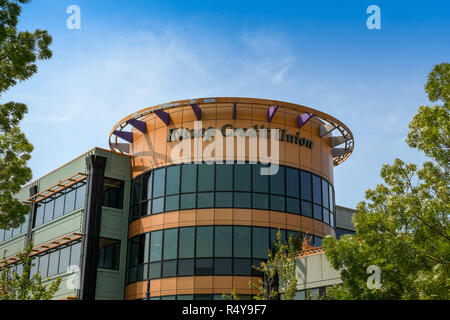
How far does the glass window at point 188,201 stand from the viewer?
31469 millimetres

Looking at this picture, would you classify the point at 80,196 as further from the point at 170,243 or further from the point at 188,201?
the point at 188,201

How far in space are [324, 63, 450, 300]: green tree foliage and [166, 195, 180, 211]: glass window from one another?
50.9 ft

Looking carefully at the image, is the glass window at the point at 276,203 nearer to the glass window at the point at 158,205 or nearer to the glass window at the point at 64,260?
the glass window at the point at 158,205

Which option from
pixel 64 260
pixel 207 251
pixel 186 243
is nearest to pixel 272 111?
pixel 207 251

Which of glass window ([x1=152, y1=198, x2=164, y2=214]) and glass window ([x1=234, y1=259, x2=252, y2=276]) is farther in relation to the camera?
glass window ([x1=152, y1=198, x2=164, y2=214])

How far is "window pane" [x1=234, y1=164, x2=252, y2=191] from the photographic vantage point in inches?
1240

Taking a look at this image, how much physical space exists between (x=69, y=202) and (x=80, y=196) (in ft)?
4.90

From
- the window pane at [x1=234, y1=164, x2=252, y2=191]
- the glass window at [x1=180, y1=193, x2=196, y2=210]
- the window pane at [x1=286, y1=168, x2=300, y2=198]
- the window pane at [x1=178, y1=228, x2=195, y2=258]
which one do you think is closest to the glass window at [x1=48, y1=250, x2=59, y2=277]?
the window pane at [x1=178, y1=228, x2=195, y2=258]

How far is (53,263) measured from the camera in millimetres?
35688

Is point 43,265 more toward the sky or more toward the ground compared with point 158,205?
more toward the ground

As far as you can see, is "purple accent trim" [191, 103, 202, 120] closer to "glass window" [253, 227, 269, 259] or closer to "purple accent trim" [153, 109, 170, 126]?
"purple accent trim" [153, 109, 170, 126]

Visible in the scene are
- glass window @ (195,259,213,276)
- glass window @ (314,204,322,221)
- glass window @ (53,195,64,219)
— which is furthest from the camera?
glass window @ (53,195,64,219)
